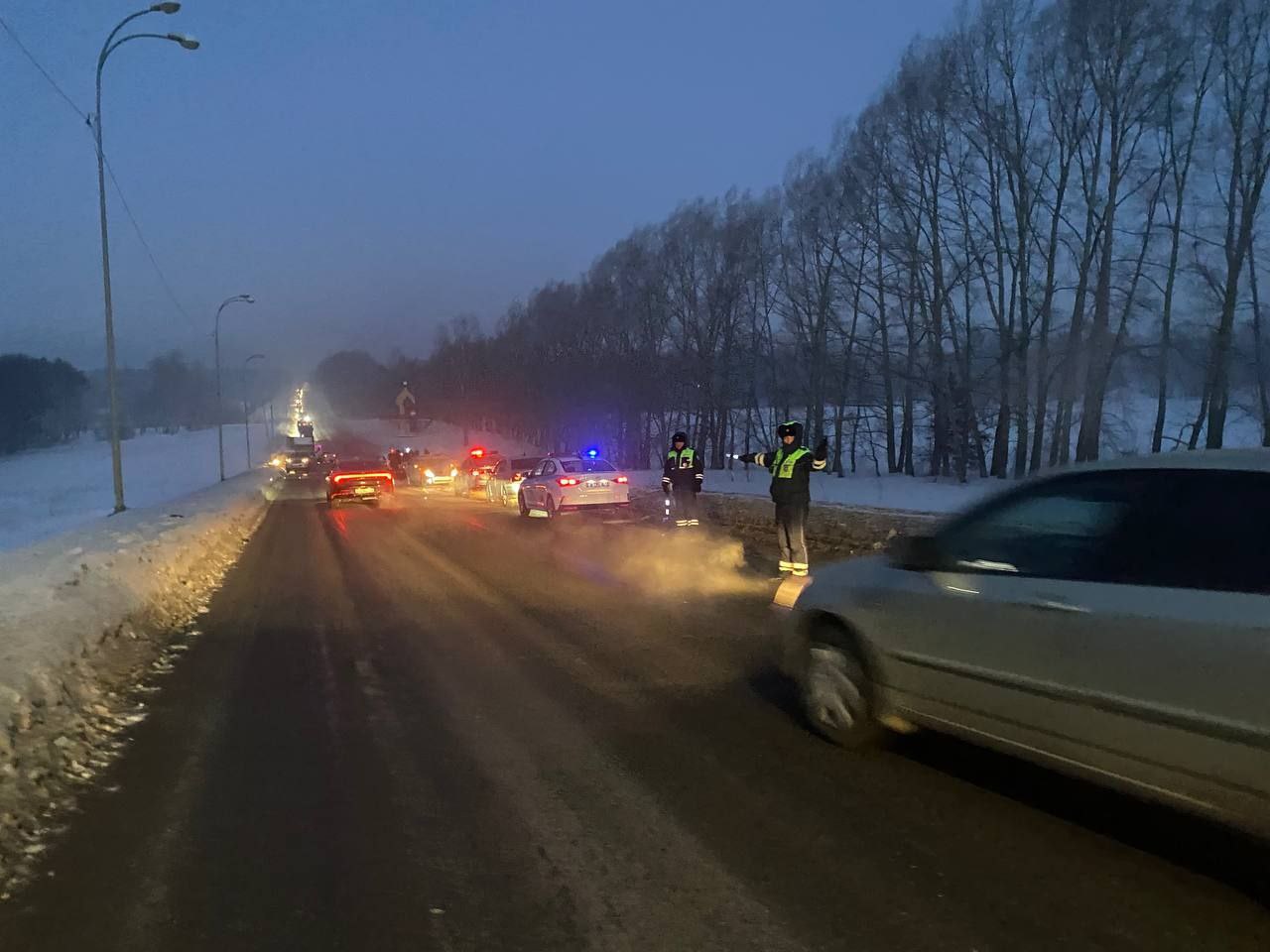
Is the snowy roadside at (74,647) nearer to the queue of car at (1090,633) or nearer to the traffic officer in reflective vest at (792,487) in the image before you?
the queue of car at (1090,633)

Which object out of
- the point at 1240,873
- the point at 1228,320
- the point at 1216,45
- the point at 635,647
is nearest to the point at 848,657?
the point at 1240,873

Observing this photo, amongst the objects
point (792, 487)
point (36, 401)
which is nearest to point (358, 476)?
point (792, 487)

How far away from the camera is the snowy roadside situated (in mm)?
5457

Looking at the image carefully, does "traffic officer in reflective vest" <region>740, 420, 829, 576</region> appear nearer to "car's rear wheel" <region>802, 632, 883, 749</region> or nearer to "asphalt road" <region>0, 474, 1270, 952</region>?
"asphalt road" <region>0, 474, 1270, 952</region>

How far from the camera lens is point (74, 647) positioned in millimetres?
8469

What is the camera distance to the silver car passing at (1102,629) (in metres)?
3.87

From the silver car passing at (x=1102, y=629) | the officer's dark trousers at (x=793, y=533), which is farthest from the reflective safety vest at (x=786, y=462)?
the silver car passing at (x=1102, y=629)

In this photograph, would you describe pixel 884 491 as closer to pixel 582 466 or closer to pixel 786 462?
pixel 582 466

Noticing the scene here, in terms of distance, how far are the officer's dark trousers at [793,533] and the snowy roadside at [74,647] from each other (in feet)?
23.8

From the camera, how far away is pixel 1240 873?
14.0ft

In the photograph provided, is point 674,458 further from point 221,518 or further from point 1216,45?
point 1216,45

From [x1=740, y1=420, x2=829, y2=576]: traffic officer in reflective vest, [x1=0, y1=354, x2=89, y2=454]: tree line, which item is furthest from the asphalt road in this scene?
[x1=0, y1=354, x2=89, y2=454]: tree line

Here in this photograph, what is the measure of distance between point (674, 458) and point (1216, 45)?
23406mm

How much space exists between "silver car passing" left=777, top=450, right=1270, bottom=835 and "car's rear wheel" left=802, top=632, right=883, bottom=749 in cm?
4
